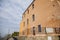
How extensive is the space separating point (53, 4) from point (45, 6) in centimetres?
155

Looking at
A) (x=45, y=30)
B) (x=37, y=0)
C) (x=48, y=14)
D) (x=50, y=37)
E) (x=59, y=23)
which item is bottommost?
(x=50, y=37)

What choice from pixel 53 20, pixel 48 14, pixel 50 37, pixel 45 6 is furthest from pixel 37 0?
pixel 50 37

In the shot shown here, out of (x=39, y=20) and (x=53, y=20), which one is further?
(x=39, y=20)

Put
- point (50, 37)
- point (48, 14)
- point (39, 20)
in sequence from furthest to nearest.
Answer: point (39, 20) → point (48, 14) → point (50, 37)

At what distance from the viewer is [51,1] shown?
1930cm

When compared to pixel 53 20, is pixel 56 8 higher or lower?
higher

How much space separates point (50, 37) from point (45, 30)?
178cm

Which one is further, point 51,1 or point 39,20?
point 39,20

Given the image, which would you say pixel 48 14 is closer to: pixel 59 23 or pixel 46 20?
pixel 46 20

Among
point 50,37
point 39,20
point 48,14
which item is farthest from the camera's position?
point 39,20

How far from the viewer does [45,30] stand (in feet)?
62.5

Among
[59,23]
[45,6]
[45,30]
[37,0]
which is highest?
[37,0]

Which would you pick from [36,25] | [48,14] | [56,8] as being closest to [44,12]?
[48,14]

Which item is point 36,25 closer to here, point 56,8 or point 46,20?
point 46,20
